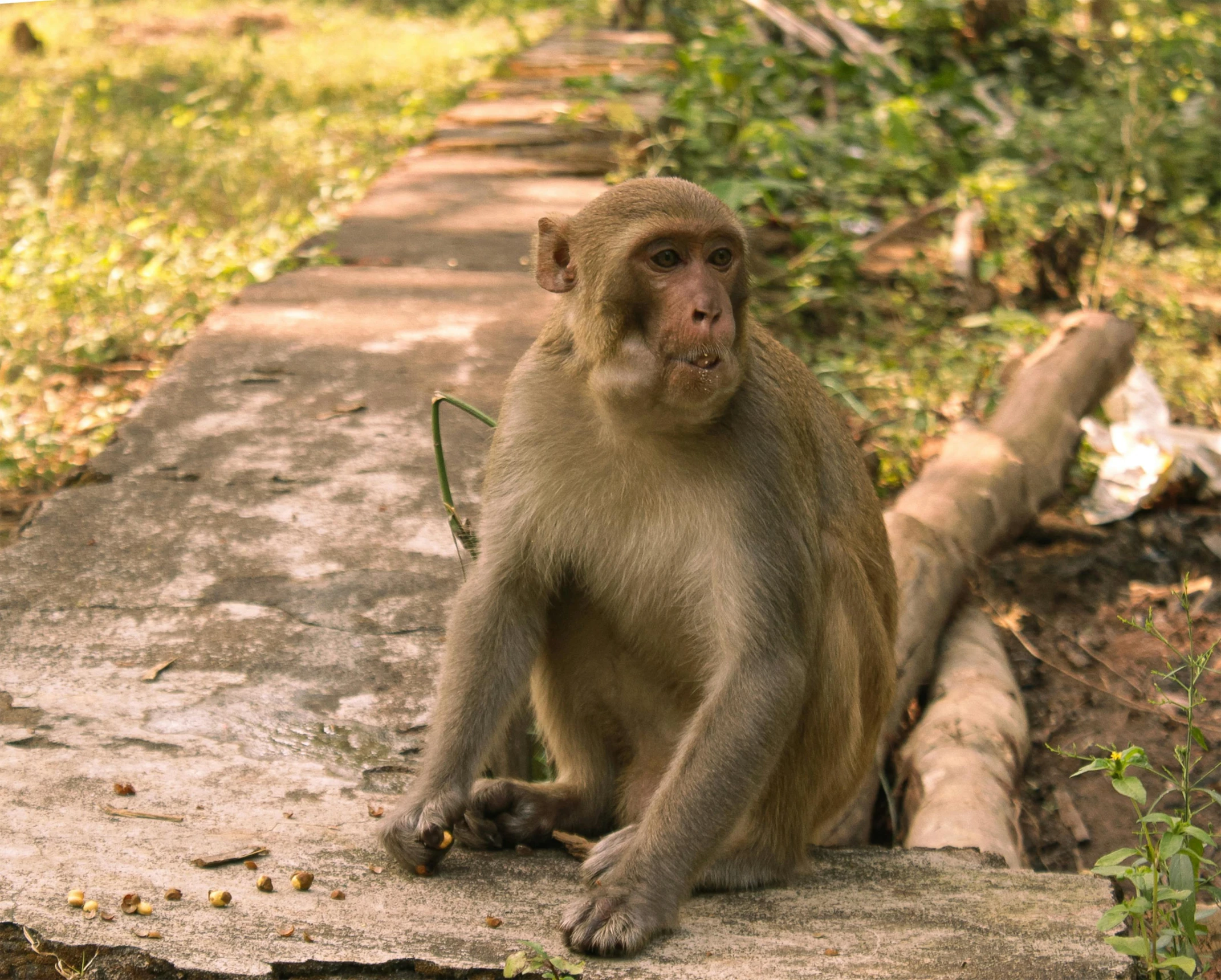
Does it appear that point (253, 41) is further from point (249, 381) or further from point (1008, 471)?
point (1008, 471)

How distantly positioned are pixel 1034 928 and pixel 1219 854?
142 centimetres

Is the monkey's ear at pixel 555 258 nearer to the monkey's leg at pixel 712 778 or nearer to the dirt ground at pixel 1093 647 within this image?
the monkey's leg at pixel 712 778

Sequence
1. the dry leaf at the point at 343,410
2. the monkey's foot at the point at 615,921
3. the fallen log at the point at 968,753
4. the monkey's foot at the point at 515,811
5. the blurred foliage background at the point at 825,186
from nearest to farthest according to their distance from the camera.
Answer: the monkey's foot at the point at 615,921
the monkey's foot at the point at 515,811
the fallen log at the point at 968,753
the dry leaf at the point at 343,410
the blurred foliage background at the point at 825,186

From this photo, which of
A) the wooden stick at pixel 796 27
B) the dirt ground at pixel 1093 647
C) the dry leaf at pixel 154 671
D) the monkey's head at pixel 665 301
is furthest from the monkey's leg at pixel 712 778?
the wooden stick at pixel 796 27

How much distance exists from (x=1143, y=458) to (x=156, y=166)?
597cm

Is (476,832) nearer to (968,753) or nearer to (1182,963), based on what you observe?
(1182,963)

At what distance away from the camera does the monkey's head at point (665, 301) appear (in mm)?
2434

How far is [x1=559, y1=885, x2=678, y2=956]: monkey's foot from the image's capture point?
2281 mm

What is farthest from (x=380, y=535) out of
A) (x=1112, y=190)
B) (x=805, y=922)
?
(x=1112, y=190)

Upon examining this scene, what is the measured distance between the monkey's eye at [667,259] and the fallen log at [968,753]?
4.94 ft

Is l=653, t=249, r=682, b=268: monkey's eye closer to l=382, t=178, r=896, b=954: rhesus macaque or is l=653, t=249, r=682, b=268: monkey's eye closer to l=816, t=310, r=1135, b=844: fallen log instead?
l=382, t=178, r=896, b=954: rhesus macaque

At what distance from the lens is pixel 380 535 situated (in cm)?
386

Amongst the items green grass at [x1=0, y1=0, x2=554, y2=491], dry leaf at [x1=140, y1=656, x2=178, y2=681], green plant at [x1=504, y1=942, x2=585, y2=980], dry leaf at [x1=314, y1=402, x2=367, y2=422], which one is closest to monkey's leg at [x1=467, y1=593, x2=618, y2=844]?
green plant at [x1=504, y1=942, x2=585, y2=980]

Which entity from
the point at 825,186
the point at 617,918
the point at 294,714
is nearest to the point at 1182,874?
the point at 617,918
